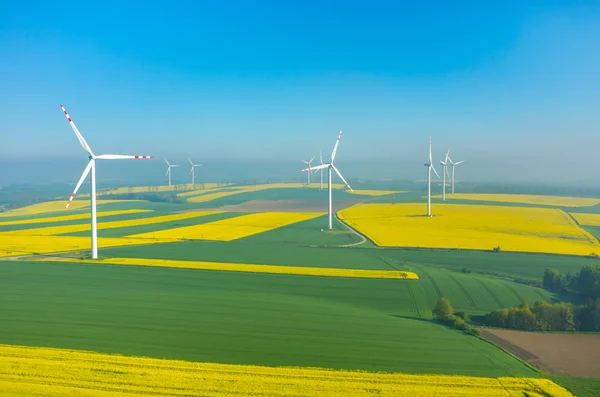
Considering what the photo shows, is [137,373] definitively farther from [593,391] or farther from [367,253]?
[367,253]

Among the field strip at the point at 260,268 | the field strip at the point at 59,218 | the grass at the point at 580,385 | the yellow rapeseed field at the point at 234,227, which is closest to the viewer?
the grass at the point at 580,385

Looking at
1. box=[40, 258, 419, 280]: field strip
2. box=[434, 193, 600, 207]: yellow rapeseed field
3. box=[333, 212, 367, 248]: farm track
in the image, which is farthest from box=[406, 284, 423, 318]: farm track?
box=[434, 193, 600, 207]: yellow rapeseed field

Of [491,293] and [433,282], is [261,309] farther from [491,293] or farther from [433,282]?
[491,293]

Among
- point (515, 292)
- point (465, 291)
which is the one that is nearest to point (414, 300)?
point (465, 291)

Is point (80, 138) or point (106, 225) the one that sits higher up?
point (80, 138)

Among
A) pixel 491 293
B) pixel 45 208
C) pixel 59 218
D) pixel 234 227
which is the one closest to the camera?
pixel 491 293

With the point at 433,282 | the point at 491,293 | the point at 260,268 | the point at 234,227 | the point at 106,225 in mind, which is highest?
the point at 106,225

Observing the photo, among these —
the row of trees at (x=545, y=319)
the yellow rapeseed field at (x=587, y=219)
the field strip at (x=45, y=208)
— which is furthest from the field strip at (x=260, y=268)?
the field strip at (x=45, y=208)

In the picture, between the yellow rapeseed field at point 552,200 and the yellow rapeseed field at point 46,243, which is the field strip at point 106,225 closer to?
the yellow rapeseed field at point 46,243
